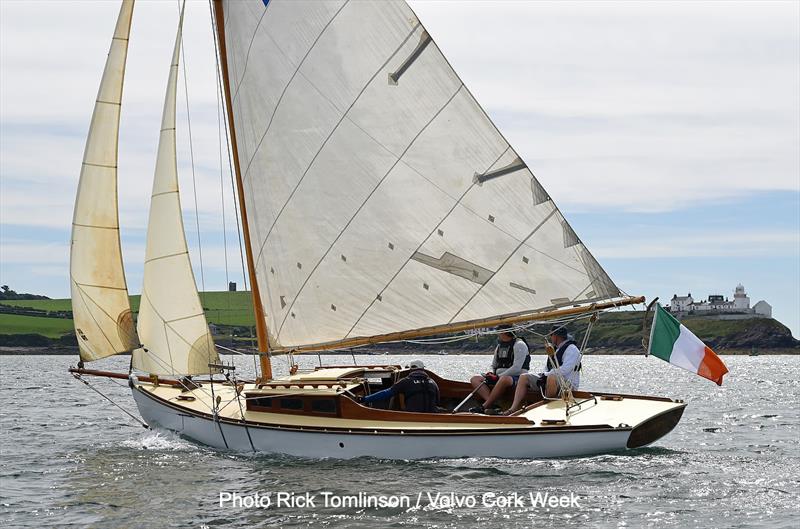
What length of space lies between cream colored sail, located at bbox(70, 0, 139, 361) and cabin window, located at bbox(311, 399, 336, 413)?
5.07 meters

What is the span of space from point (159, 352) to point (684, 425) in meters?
16.7

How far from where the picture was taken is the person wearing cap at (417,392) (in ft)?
66.7

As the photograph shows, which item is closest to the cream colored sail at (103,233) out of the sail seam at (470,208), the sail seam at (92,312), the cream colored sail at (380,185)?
the sail seam at (92,312)

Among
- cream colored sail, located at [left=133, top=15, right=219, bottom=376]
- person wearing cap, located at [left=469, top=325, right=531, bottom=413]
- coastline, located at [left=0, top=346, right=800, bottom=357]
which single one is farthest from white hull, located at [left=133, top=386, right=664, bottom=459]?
coastline, located at [left=0, top=346, right=800, bottom=357]

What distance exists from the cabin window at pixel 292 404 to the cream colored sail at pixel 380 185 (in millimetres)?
1382

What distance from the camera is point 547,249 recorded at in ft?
65.6

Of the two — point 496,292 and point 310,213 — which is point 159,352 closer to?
point 310,213

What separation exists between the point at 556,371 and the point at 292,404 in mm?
5479

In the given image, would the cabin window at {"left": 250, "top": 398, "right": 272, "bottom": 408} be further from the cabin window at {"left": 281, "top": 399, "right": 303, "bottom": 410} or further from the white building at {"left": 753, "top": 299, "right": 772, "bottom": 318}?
the white building at {"left": 753, "top": 299, "right": 772, "bottom": 318}

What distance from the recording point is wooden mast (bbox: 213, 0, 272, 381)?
70.1 ft

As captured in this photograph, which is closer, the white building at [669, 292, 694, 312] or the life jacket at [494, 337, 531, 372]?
the life jacket at [494, 337, 531, 372]

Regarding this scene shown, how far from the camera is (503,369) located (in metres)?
21.6

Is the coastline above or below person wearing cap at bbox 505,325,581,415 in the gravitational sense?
above

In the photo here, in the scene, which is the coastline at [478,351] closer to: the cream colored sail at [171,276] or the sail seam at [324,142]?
the cream colored sail at [171,276]
